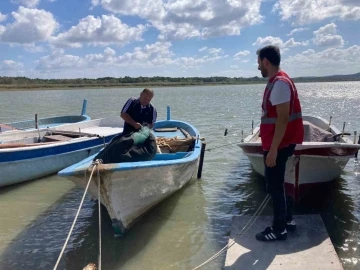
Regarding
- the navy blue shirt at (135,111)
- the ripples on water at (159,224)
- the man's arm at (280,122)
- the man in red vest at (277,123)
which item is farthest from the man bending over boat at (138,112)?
the man's arm at (280,122)

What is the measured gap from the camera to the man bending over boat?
7100mm

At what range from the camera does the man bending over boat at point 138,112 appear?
7.10 m

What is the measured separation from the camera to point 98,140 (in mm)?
10297

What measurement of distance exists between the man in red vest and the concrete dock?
0.21 m

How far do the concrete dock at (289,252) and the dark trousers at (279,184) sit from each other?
0.29m

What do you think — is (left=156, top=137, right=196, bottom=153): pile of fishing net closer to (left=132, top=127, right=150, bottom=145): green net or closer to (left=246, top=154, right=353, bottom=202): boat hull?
(left=132, top=127, right=150, bottom=145): green net

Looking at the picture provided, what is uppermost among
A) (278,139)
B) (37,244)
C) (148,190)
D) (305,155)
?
(278,139)

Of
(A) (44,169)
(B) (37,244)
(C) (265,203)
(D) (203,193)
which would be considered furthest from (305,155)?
(A) (44,169)

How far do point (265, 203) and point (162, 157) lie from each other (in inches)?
84.5

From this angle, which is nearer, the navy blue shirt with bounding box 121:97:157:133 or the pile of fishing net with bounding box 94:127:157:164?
the pile of fishing net with bounding box 94:127:157:164

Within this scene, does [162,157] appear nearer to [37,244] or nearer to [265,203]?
[265,203]

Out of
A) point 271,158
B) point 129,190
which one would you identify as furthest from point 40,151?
point 271,158

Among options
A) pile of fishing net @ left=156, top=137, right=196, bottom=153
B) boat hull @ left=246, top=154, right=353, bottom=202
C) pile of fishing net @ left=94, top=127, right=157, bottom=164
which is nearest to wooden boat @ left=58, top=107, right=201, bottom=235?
pile of fishing net @ left=94, top=127, right=157, bottom=164

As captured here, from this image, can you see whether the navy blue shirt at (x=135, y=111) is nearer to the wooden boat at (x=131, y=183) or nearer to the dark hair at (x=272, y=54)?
the wooden boat at (x=131, y=183)
